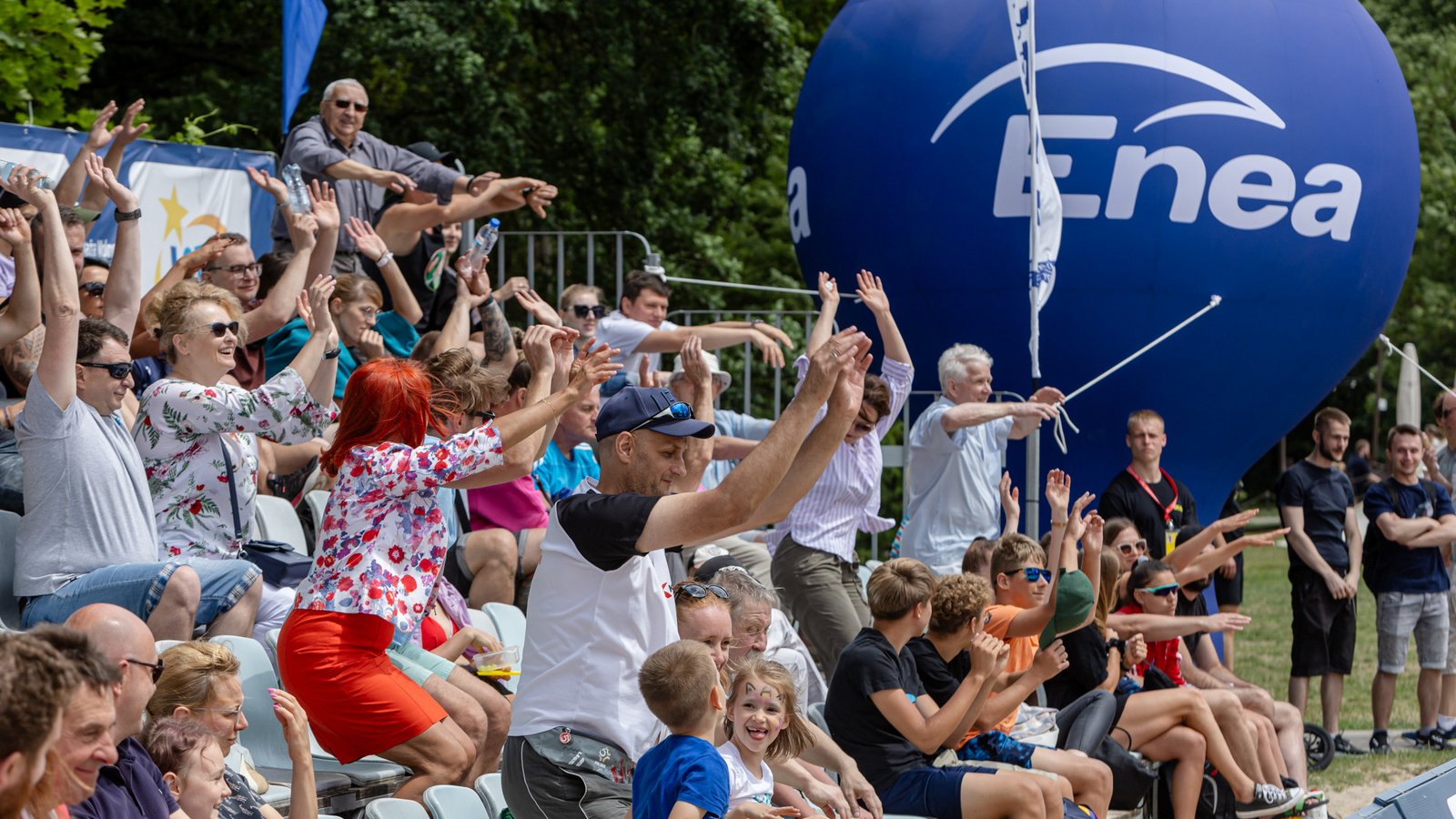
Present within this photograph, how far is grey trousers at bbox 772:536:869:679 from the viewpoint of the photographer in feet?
24.3

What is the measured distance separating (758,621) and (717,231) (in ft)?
52.5

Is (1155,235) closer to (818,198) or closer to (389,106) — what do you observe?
(818,198)

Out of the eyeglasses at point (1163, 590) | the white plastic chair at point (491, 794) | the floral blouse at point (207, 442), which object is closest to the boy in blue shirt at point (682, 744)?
the white plastic chair at point (491, 794)

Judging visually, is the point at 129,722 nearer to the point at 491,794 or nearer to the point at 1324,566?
the point at 491,794

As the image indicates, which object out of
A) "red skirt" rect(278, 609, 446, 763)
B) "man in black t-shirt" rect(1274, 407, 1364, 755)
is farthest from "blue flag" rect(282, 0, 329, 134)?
"man in black t-shirt" rect(1274, 407, 1364, 755)

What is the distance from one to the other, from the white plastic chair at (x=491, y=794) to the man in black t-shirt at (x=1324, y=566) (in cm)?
676

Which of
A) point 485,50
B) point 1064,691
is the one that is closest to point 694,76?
point 485,50

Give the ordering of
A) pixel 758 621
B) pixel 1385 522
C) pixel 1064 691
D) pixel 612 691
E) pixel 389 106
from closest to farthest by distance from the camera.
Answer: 1. pixel 612 691
2. pixel 758 621
3. pixel 1064 691
4. pixel 1385 522
5. pixel 389 106

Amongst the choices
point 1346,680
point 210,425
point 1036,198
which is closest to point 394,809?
point 210,425

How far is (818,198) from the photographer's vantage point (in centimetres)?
1175

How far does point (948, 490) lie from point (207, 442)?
13.5ft

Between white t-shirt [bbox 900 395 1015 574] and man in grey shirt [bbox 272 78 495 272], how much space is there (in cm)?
260

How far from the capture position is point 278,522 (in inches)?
266

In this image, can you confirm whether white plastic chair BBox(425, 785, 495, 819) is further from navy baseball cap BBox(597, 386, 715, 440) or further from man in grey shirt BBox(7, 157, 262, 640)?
navy baseball cap BBox(597, 386, 715, 440)
